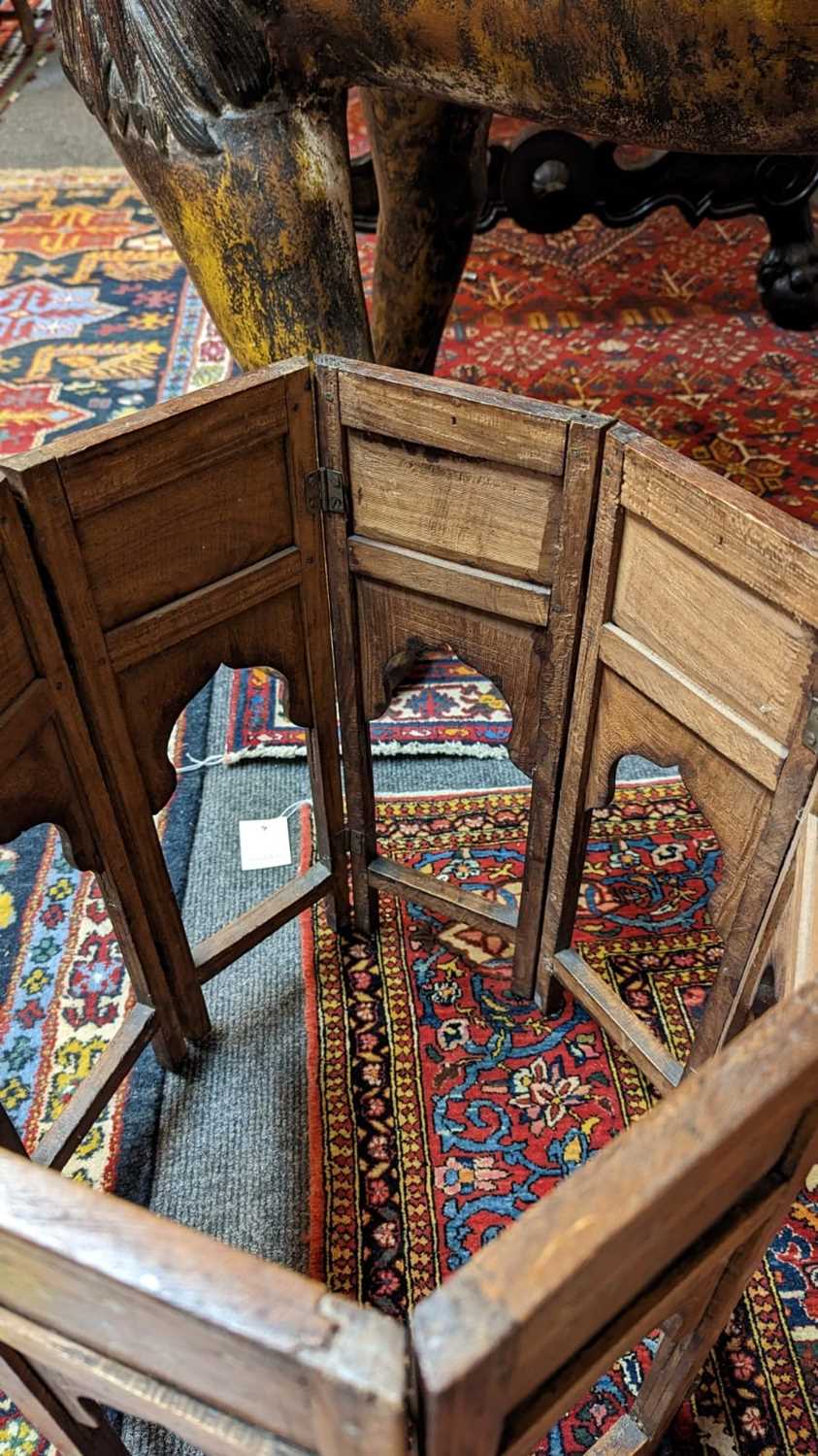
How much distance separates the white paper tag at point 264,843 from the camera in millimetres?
1425

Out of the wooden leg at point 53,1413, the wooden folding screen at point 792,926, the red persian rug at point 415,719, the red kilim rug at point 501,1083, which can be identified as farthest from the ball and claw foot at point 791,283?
the wooden leg at point 53,1413

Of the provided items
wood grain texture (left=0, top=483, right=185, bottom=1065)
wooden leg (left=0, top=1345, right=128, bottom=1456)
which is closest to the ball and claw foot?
wood grain texture (left=0, top=483, right=185, bottom=1065)

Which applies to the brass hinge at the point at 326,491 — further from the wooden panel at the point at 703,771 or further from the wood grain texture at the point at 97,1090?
the wood grain texture at the point at 97,1090

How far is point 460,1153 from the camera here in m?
1.10

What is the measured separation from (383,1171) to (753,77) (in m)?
0.99

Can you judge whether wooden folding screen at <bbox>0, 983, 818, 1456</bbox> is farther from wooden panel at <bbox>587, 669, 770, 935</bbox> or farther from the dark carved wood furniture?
the dark carved wood furniture

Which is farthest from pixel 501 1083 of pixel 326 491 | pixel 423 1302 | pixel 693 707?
pixel 423 1302

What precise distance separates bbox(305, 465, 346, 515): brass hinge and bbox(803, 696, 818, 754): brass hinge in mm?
463

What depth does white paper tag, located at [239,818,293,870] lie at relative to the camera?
4.67ft

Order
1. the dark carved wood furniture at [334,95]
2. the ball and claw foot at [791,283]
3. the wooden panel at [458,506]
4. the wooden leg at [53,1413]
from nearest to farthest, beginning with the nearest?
the wooden leg at [53,1413] < the dark carved wood furniture at [334,95] < the wooden panel at [458,506] < the ball and claw foot at [791,283]

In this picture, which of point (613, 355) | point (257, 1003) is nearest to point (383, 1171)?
point (257, 1003)

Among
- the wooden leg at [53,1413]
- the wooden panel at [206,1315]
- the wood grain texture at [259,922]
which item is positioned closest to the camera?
the wooden panel at [206,1315]

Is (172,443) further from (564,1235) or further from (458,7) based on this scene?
(564,1235)

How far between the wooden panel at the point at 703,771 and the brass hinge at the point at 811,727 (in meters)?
0.08
